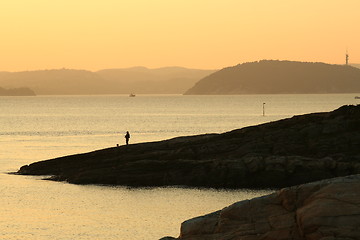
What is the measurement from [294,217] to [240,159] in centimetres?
4250

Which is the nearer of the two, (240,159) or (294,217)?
(294,217)

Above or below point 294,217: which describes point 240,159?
below

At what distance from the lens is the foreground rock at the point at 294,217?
21.6m

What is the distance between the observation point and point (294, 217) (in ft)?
74.9

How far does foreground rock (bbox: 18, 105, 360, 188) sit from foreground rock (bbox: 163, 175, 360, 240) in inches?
1551

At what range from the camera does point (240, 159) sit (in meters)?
65.3

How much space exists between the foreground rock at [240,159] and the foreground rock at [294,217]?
39396 millimetres

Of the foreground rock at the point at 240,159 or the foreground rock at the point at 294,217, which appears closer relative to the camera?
the foreground rock at the point at 294,217

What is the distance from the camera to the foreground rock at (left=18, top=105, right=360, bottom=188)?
2510 inches

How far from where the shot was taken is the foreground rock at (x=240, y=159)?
63.8 m

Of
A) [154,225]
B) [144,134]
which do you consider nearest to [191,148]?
[154,225]

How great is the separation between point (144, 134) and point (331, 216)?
418 ft

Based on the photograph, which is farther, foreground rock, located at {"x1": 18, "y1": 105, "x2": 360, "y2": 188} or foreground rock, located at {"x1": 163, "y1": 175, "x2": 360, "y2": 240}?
foreground rock, located at {"x1": 18, "y1": 105, "x2": 360, "y2": 188}

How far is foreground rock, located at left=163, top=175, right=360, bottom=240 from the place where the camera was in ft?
Answer: 71.0
